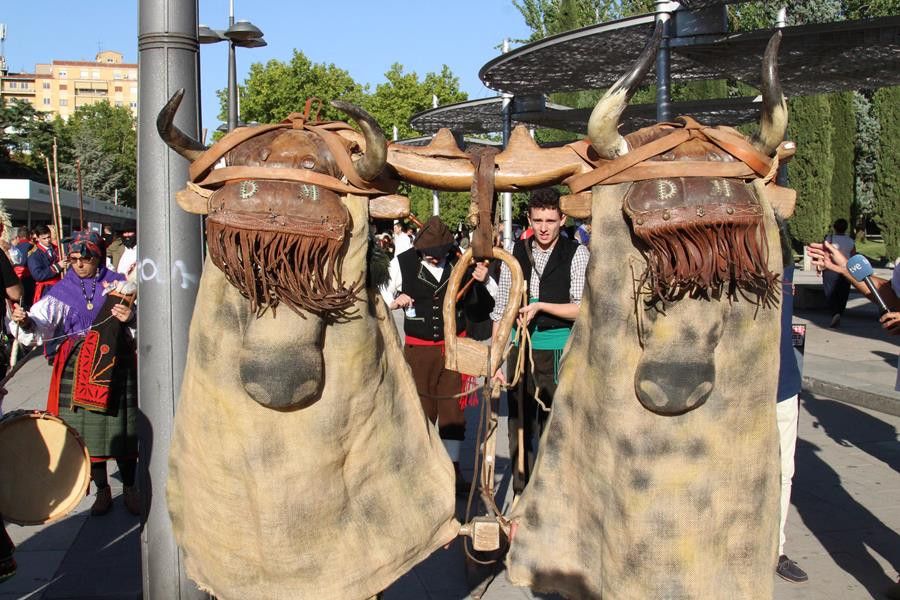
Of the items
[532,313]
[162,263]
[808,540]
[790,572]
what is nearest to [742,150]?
[532,313]

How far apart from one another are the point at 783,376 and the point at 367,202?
9.17 feet

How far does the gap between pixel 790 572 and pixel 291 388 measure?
137 inches

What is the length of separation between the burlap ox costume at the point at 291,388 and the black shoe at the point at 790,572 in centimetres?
267

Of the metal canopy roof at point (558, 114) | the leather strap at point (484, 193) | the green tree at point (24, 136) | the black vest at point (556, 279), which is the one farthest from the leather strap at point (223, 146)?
the green tree at point (24, 136)

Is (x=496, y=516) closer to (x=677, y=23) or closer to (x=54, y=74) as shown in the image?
(x=677, y=23)

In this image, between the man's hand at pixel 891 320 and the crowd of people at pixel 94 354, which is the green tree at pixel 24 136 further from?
the man's hand at pixel 891 320

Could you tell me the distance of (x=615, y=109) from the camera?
2.75m

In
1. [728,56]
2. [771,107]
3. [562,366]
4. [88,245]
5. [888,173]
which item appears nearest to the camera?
[771,107]

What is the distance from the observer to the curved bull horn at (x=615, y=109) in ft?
8.81

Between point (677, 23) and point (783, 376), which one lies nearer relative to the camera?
point (783, 376)

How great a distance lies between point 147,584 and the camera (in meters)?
4.23

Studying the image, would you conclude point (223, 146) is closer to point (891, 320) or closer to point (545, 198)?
point (545, 198)

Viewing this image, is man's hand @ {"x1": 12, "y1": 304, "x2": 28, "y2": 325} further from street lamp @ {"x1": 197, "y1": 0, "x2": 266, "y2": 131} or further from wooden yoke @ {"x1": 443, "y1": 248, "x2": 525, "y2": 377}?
street lamp @ {"x1": 197, "y1": 0, "x2": 266, "y2": 131}

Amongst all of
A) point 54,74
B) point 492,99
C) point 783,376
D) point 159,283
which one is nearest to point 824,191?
point 492,99
